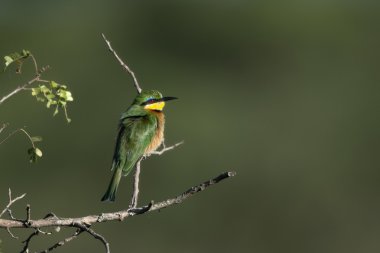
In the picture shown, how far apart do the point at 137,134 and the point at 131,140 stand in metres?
0.04

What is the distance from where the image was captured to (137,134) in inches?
178

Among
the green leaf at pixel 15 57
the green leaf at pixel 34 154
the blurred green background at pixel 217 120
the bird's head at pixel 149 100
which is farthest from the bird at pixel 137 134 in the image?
the blurred green background at pixel 217 120

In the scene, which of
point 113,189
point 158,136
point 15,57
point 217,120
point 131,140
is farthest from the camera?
point 217,120

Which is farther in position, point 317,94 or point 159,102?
point 317,94

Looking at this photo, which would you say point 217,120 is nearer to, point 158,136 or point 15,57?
point 158,136

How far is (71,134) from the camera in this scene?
Result: 1812 cm

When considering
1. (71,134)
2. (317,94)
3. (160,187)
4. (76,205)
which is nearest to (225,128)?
(317,94)

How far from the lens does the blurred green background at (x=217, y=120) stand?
49.4ft

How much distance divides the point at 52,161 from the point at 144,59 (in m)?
6.81

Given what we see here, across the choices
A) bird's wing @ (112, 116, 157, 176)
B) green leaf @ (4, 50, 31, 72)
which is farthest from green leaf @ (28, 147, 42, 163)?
bird's wing @ (112, 116, 157, 176)

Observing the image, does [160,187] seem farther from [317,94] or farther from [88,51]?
[88,51]

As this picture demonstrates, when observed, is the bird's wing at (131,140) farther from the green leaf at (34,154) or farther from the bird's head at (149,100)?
the green leaf at (34,154)

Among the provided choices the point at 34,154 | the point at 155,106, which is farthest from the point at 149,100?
the point at 34,154

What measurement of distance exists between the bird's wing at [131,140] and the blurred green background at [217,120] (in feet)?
25.5
